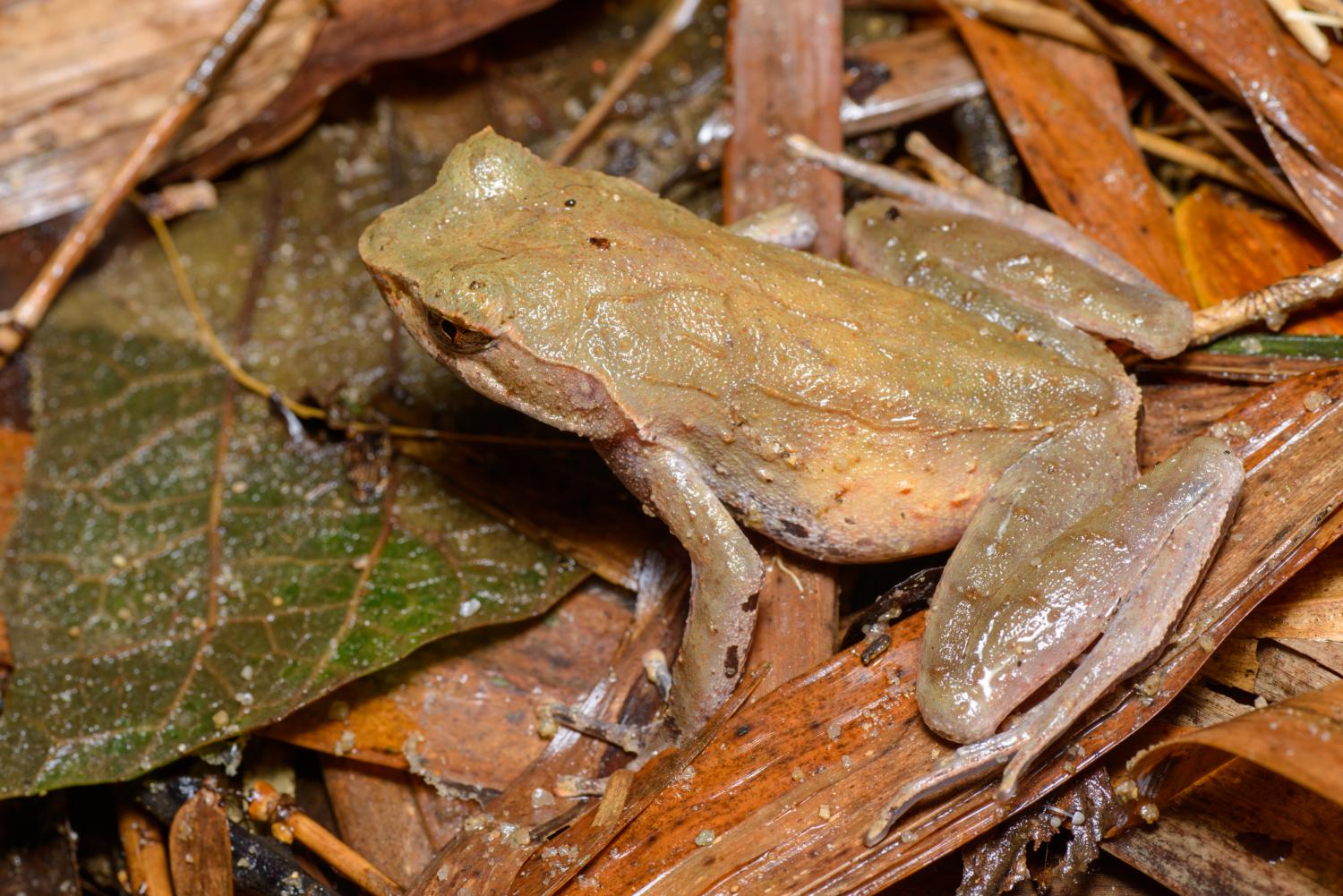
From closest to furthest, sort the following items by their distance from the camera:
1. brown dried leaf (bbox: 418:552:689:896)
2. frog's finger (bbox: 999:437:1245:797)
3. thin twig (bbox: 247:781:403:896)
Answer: frog's finger (bbox: 999:437:1245:797) → brown dried leaf (bbox: 418:552:689:896) → thin twig (bbox: 247:781:403:896)

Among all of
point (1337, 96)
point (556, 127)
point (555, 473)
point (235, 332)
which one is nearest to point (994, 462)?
A: point (555, 473)

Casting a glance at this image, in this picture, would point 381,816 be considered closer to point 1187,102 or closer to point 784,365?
point 784,365

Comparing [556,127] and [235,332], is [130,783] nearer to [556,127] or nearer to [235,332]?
[235,332]

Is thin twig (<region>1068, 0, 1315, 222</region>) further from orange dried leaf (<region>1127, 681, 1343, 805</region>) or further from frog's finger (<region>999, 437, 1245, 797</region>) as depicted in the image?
orange dried leaf (<region>1127, 681, 1343, 805</region>)

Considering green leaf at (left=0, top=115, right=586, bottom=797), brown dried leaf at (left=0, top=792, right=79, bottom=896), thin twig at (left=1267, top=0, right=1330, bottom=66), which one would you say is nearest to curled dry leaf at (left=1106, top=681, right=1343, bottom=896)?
green leaf at (left=0, top=115, right=586, bottom=797)

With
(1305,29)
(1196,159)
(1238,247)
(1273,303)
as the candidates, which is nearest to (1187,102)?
(1196,159)

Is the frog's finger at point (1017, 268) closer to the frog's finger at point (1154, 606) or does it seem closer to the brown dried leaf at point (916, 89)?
the frog's finger at point (1154, 606)
